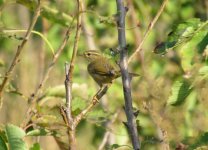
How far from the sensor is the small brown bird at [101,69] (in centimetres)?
271

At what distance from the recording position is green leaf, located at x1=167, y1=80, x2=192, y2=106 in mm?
1916

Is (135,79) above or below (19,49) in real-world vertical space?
below

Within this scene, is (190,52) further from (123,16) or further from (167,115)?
(167,115)

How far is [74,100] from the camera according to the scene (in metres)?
2.42

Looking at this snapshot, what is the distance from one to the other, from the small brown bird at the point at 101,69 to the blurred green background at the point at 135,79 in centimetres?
11

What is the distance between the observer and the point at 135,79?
5.15 m

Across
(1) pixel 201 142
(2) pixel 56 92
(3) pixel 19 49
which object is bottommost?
(1) pixel 201 142

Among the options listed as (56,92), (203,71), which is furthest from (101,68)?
(203,71)

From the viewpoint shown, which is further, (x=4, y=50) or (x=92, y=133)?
(x=4, y=50)

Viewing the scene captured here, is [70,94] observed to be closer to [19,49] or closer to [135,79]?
[19,49]

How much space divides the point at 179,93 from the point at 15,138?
0.50 m

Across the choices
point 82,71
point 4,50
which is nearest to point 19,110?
point 82,71

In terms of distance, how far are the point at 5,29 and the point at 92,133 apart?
372cm

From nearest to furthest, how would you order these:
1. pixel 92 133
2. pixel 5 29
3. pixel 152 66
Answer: pixel 5 29 → pixel 152 66 → pixel 92 133
